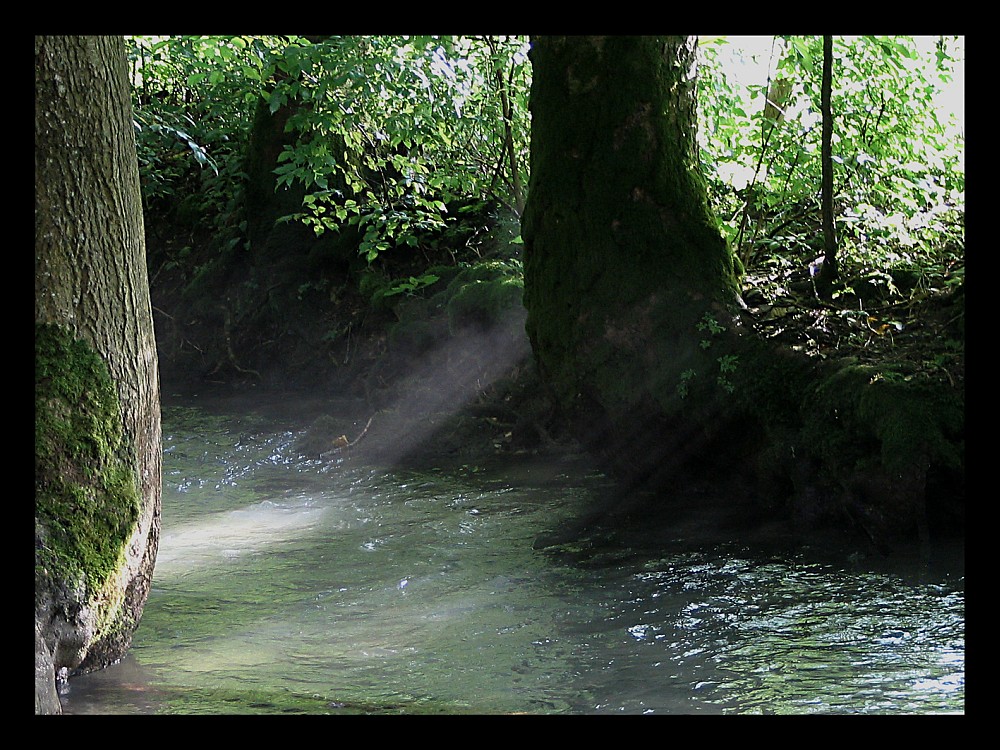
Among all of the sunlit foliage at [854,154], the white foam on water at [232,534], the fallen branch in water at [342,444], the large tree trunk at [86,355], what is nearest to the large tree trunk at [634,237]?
the sunlit foliage at [854,154]

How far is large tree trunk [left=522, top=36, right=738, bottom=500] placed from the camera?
6.54m

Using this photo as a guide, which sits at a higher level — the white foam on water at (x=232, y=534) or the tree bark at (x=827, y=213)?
the tree bark at (x=827, y=213)

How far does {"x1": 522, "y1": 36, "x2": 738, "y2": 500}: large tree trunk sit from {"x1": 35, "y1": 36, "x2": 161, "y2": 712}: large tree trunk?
3263 millimetres

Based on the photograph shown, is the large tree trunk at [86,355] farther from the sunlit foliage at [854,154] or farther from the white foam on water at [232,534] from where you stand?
the sunlit foliage at [854,154]

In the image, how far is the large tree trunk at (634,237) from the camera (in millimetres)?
6539

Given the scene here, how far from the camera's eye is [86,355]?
4113mm

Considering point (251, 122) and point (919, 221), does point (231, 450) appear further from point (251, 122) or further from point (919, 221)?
point (919, 221)

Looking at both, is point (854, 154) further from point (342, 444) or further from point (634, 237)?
point (342, 444)

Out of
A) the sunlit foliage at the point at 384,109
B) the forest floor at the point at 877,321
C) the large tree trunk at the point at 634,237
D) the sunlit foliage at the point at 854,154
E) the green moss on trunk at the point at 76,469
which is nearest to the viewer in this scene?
the green moss on trunk at the point at 76,469

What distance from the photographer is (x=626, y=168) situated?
21.8 feet

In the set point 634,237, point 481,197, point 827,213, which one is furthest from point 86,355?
point 481,197

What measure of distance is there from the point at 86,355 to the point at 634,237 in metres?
3.79

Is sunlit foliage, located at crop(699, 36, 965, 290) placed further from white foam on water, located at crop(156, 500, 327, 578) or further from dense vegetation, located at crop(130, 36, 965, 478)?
white foam on water, located at crop(156, 500, 327, 578)

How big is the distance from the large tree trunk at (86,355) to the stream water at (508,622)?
403 mm
